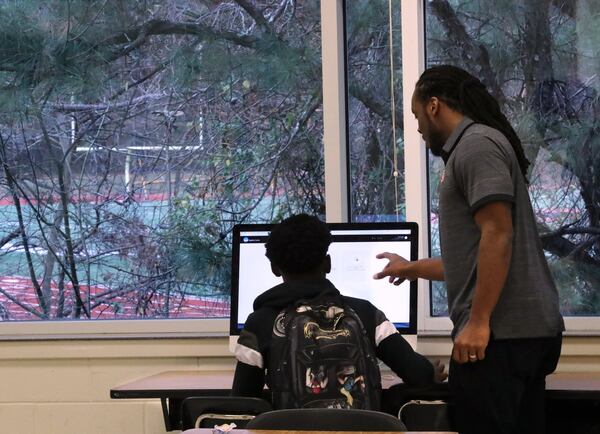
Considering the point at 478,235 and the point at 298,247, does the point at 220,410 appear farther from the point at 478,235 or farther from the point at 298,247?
the point at 478,235

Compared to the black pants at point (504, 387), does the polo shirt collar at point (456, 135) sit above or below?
above

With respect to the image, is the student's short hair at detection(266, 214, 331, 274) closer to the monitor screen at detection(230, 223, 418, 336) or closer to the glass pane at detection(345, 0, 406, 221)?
the monitor screen at detection(230, 223, 418, 336)

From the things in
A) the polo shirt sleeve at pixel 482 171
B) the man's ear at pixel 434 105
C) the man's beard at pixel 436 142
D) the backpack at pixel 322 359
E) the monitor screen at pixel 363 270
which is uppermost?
the man's ear at pixel 434 105

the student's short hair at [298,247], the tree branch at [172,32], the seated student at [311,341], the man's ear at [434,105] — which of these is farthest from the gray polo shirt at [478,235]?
the tree branch at [172,32]

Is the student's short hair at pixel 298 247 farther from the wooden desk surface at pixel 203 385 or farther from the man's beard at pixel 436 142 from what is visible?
the wooden desk surface at pixel 203 385

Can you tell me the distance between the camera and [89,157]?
4.04m

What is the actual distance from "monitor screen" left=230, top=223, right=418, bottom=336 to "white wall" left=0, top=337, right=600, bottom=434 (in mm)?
514

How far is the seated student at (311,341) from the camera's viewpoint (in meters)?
2.51

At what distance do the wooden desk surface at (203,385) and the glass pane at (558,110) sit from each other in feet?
1.64

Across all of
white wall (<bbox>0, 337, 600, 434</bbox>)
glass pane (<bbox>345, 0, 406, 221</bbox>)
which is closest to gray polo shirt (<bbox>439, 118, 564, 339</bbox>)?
glass pane (<bbox>345, 0, 406, 221</bbox>)

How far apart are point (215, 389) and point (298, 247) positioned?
712mm

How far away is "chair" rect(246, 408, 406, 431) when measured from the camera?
6.91 ft

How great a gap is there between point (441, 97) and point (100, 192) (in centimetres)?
186

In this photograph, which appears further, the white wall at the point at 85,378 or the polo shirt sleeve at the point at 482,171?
the white wall at the point at 85,378
